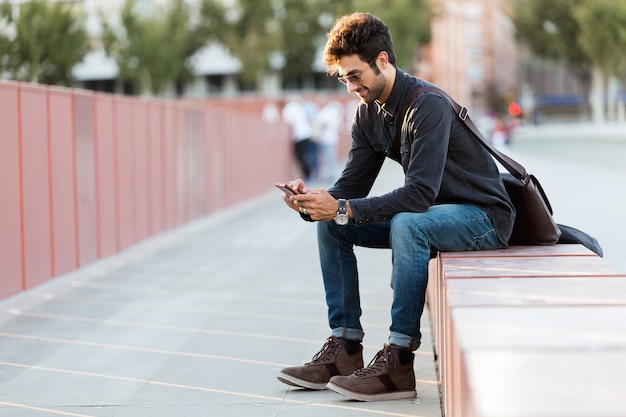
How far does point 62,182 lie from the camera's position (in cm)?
818

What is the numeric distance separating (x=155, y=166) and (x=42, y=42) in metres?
36.3

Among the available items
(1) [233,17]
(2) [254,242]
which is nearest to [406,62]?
(1) [233,17]

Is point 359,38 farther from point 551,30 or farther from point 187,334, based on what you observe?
point 551,30

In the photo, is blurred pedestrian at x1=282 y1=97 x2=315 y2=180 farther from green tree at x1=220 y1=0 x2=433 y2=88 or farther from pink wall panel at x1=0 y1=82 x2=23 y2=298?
green tree at x1=220 y1=0 x2=433 y2=88

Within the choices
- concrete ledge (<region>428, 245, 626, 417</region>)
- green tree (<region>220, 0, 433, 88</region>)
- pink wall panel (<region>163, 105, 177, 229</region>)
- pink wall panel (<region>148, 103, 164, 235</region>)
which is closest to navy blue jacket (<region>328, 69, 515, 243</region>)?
concrete ledge (<region>428, 245, 626, 417</region>)

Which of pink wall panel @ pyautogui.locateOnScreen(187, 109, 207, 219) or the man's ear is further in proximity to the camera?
pink wall panel @ pyautogui.locateOnScreen(187, 109, 207, 219)

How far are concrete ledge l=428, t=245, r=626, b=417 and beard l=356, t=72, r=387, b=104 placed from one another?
86 centimetres

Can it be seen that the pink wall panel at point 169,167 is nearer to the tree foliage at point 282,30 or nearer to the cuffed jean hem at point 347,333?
the cuffed jean hem at point 347,333

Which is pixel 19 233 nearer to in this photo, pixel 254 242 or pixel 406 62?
pixel 254 242

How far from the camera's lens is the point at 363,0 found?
2172 inches

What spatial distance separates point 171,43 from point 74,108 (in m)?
53.6

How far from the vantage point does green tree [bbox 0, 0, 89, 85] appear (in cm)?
4369

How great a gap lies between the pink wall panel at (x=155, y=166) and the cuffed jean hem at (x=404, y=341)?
6.82 meters

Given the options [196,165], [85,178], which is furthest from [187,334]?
[196,165]
